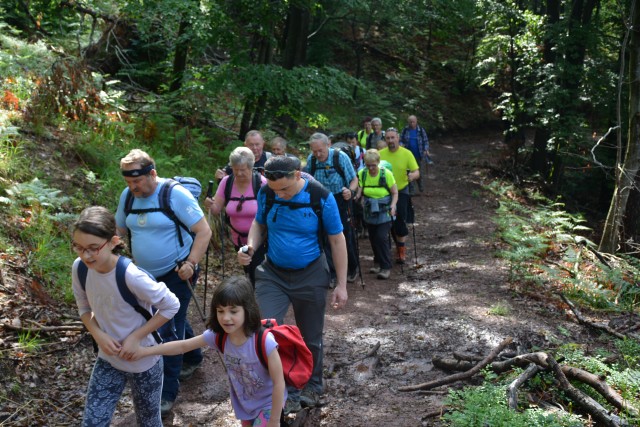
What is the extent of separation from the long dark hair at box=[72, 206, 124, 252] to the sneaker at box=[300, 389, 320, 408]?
8.58 ft

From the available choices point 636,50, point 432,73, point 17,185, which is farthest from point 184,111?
point 432,73

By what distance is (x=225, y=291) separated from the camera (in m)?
3.61

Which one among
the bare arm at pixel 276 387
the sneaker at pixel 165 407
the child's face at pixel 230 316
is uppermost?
the child's face at pixel 230 316

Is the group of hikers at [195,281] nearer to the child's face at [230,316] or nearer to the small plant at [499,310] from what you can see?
the child's face at [230,316]

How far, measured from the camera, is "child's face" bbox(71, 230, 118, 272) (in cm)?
351

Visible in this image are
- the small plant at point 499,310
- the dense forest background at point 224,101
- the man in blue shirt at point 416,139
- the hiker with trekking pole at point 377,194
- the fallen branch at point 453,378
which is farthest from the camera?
the man in blue shirt at point 416,139

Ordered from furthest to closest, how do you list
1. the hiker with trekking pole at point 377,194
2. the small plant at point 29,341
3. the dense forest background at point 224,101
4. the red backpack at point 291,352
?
the hiker with trekking pole at point 377,194 → the dense forest background at point 224,101 → the small plant at point 29,341 → the red backpack at point 291,352

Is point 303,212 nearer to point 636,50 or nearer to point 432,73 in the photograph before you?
point 636,50

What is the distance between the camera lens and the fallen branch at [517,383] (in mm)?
4611

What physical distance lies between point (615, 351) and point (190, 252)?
16.0ft

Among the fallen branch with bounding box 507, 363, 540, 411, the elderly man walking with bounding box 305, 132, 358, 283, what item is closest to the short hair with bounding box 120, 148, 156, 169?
the fallen branch with bounding box 507, 363, 540, 411

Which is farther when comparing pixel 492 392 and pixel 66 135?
pixel 66 135

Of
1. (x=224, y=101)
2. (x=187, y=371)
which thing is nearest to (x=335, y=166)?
(x=187, y=371)

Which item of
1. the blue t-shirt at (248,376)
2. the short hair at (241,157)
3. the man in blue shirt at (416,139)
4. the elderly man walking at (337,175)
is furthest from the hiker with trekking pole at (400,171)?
the blue t-shirt at (248,376)
